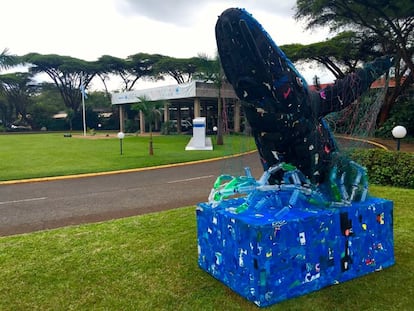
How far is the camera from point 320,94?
4102 mm

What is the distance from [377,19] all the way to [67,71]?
41675 millimetres

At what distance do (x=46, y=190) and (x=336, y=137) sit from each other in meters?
8.57

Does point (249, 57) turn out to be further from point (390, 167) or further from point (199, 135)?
point (199, 135)

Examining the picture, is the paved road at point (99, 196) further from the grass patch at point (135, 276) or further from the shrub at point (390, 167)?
the shrub at point (390, 167)

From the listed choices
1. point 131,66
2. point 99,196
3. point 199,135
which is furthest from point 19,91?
point 99,196

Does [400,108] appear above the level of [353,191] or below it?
above

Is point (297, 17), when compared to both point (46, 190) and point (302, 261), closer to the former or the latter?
point (46, 190)

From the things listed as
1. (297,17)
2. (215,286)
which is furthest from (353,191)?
(297,17)

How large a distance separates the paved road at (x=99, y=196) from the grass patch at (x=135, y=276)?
123 cm

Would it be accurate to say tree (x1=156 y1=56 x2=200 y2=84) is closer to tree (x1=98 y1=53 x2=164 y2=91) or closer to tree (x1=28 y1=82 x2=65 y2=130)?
tree (x1=98 y1=53 x2=164 y2=91)

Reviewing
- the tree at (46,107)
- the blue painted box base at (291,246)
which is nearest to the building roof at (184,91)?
the tree at (46,107)

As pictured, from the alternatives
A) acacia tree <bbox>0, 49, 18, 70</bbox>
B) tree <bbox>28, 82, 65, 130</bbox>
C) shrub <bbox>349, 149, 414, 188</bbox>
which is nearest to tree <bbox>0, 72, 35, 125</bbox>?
tree <bbox>28, 82, 65, 130</bbox>

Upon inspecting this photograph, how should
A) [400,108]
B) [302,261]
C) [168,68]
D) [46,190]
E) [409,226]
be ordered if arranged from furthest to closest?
[168,68], [400,108], [46,190], [409,226], [302,261]

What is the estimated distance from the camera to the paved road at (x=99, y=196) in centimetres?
728
